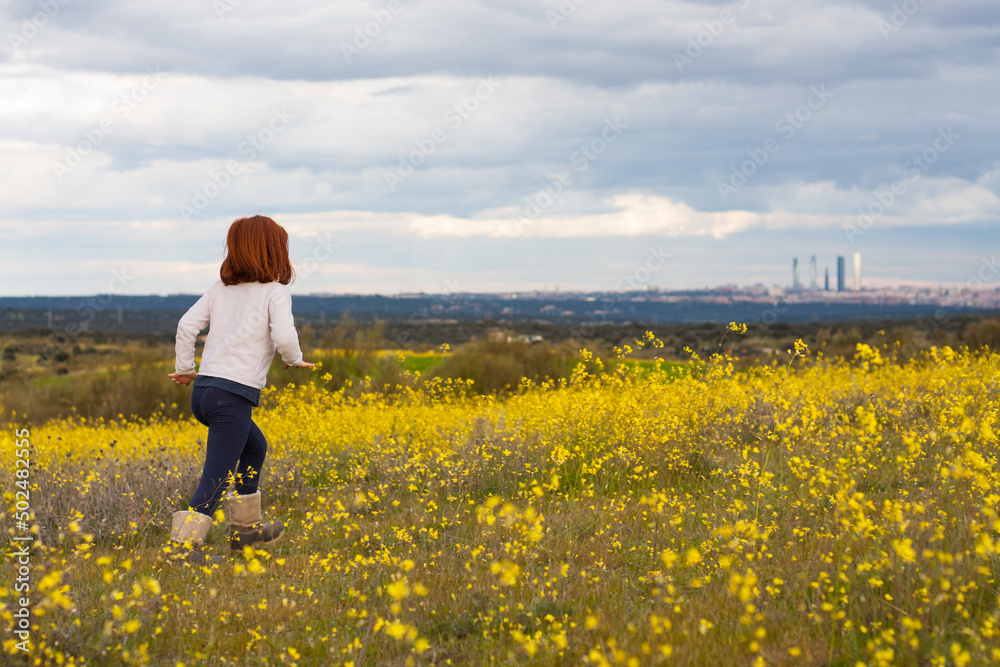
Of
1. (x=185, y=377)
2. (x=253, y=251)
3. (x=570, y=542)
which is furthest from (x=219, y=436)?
(x=570, y=542)

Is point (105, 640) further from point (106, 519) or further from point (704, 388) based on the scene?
point (704, 388)

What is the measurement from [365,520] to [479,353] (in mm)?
13277

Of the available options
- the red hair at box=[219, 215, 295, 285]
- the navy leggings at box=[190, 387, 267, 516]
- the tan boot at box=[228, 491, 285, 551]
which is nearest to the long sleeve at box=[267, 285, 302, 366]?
the red hair at box=[219, 215, 295, 285]

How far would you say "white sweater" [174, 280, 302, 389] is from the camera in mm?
4230

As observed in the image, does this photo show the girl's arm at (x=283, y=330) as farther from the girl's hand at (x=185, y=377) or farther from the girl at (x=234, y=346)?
the girl's hand at (x=185, y=377)

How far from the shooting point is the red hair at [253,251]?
4.26 m

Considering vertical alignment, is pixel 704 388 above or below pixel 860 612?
above

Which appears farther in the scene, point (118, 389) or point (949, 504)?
point (118, 389)

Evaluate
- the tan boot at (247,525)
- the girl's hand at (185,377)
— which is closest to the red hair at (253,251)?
the girl's hand at (185,377)

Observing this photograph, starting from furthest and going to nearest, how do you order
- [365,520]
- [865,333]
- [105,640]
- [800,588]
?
[865,333] < [365,520] < [800,588] < [105,640]

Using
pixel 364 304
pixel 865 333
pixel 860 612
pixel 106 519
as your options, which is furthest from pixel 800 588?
pixel 364 304

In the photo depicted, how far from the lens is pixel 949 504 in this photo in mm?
4090

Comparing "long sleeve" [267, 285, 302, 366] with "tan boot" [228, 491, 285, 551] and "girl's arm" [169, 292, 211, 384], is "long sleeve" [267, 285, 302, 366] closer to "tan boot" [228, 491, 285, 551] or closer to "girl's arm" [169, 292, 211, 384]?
"girl's arm" [169, 292, 211, 384]

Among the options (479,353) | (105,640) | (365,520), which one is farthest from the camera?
(479,353)
